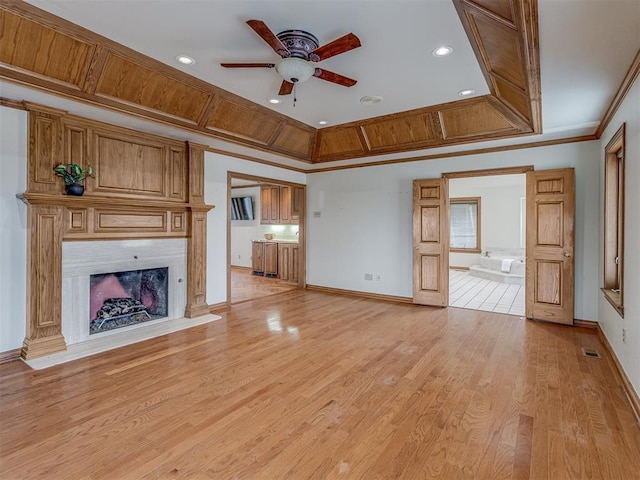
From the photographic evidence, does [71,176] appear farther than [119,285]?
No

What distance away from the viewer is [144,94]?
3.49 m

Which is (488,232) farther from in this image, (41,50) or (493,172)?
(41,50)

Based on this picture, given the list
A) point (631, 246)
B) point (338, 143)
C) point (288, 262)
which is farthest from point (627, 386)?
point (288, 262)

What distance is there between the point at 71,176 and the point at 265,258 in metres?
5.44

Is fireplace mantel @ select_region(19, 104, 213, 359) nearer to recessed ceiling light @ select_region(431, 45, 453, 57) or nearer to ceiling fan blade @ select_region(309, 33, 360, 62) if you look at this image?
ceiling fan blade @ select_region(309, 33, 360, 62)

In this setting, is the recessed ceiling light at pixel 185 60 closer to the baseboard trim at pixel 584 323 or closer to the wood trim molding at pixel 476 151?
the wood trim molding at pixel 476 151

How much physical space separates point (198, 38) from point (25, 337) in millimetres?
3362

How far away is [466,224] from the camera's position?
10.6 meters

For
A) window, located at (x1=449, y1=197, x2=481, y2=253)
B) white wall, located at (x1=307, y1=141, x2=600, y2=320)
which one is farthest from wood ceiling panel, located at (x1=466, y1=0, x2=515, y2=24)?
window, located at (x1=449, y1=197, x2=481, y2=253)

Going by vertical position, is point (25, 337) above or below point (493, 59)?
below

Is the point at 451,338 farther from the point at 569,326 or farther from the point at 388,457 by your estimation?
the point at 388,457

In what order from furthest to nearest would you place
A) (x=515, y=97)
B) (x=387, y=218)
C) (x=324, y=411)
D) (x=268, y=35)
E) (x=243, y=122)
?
(x=387, y=218)
(x=243, y=122)
(x=515, y=97)
(x=324, y=411)
(x=268, y=35)

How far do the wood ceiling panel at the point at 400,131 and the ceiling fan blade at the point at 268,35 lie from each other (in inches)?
98.9

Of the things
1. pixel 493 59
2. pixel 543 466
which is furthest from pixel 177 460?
pixel 493 59
